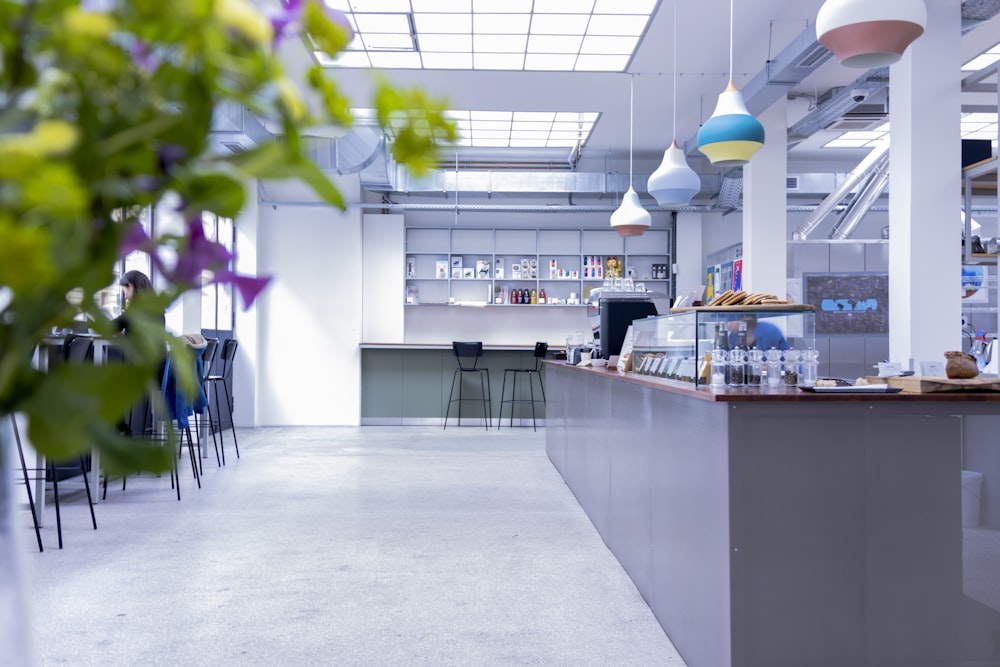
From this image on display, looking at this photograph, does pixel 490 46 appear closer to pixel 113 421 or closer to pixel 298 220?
pixel 298 220

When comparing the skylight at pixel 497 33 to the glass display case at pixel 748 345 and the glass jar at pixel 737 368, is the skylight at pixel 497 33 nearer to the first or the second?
the glass display case at pixel 748 345

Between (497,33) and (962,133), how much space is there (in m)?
6.08

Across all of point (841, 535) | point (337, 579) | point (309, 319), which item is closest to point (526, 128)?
point (309, 319)

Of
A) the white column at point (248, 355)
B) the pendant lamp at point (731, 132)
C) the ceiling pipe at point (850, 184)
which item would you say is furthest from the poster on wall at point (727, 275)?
the white column at point (248, 355)

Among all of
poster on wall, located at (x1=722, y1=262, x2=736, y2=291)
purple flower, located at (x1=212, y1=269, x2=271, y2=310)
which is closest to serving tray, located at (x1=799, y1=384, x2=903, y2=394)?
purple flower, located at (x1=212, y1=269, x2=271, y2=310)

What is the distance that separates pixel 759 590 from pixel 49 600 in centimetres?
257

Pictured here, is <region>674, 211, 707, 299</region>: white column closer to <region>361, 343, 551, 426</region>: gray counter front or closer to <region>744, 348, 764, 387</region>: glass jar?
<region>361, 343, 551, 426</region>: gray counter front

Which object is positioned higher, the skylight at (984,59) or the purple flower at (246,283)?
the skylight at (984,59)

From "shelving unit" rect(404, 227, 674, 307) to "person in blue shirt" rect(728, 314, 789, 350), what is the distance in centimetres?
830

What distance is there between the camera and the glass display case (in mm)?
2725

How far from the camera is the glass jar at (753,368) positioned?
272 cm

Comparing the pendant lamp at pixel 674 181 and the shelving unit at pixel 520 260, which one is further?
the shelving unit at pixel 520 260

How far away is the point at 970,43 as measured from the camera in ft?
22.2

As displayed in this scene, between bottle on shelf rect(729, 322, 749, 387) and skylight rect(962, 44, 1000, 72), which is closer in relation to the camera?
bottle on shelf rect(729, 322, 749, 387)
